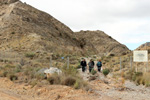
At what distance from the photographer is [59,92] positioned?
9656 millimetres

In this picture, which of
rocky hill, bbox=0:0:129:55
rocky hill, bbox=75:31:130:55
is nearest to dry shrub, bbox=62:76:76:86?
rocky hill, bbox=0:0:129:55

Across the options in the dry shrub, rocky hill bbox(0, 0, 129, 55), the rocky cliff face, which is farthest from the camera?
the rocky cliff face

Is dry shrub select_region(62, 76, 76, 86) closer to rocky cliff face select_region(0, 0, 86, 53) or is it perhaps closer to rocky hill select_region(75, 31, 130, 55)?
rocky cliff face select_region(0, 0, 86, 53)

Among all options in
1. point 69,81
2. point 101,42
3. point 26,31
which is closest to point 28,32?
point 26,31

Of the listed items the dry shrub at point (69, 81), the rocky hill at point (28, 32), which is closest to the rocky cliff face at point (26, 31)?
the rocky hill at point (28, 32)

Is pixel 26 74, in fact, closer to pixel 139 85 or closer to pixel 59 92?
pixel 59 92

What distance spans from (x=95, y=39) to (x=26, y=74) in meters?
75.1

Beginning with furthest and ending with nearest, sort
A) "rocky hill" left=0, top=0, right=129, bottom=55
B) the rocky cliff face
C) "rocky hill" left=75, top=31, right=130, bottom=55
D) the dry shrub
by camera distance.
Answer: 1. "rocky hill" left=75, top=31, right=130, bottom=55
2. the rocky cliff face
3. "rocky hill" left=0, top=0, right=129, bottom=55
4. the dry shrub

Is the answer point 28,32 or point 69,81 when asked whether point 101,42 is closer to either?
point 28,32

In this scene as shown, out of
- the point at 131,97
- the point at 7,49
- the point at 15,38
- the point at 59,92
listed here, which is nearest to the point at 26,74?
the point at 59,92

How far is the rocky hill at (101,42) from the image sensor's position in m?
76.8

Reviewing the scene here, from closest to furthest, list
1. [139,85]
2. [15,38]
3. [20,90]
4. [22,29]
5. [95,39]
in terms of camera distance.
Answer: [20,90], [139,85], [15,38], [22,29], [95,39]

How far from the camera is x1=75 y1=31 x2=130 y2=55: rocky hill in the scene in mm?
76750

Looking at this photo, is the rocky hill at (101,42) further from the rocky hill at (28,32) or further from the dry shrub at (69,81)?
the dry shrub at (69,81)
